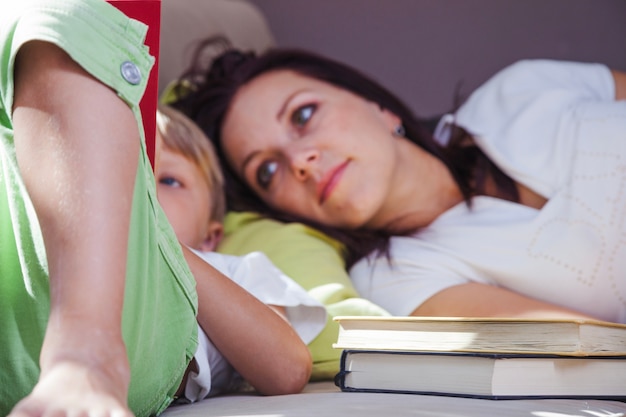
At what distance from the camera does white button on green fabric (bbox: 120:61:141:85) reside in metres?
0.69

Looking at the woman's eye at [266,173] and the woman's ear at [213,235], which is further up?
the woman's eye at [266,173]

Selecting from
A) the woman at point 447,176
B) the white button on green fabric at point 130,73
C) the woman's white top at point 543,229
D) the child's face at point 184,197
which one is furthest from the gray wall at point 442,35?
the white button on green fabric at point 130,73

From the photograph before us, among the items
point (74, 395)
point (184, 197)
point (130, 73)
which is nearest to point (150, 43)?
point (130, 73)

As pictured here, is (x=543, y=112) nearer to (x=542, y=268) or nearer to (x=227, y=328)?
(x=542, y=268)

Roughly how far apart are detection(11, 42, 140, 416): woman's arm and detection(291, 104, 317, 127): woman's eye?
0.91m

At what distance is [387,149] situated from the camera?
1.56m

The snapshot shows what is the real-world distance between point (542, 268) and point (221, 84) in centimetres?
70

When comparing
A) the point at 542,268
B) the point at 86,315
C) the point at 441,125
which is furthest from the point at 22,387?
the point at 441,125

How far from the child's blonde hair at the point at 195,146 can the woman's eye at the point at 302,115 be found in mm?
154

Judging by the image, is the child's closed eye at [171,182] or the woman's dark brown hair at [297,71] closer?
the child's closed eye at [171,182]

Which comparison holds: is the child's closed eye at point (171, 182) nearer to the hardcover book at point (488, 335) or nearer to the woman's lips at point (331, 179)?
the woman's lips at point (331, 179)

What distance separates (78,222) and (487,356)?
41cm

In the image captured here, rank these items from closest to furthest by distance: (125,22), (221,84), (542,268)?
(125,22), (542,268), (221,84)

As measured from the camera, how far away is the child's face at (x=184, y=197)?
1.32 metres
